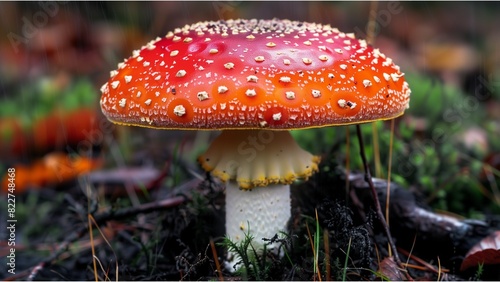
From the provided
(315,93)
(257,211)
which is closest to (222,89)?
(315,93)

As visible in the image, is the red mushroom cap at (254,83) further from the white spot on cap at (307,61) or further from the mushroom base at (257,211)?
the mushroom base at (257,211)

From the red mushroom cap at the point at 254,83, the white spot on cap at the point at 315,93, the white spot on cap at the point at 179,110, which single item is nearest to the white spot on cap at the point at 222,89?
the red mushroom cap at the point at 254,83

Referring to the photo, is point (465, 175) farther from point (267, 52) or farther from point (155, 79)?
point (155, 79)

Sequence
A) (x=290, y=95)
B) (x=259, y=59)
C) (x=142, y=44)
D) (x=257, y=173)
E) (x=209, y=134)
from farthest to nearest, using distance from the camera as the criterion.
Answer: (x=142, y=44) < (x=209, y=134) < (x=257, y=173) < (x=259, y=59) < (x=290, y=95)

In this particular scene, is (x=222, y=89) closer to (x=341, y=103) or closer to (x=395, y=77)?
(x=341, y=103)

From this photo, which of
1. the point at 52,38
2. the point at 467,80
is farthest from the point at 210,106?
the point at 52,38

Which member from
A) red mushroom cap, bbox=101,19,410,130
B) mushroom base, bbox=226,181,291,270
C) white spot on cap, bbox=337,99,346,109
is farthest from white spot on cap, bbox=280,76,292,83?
mushroom base, bbox=226,181,291,270

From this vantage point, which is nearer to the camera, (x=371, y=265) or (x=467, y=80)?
(x=371, y=265)
